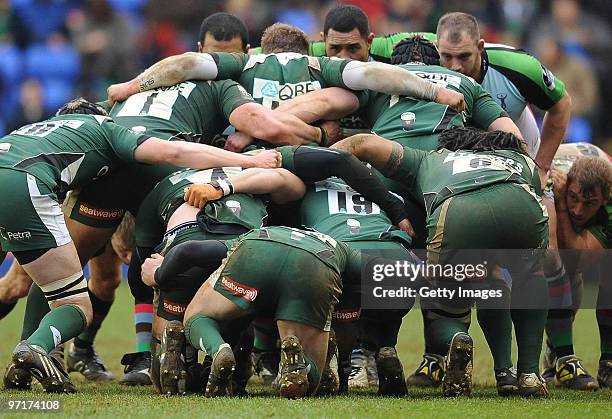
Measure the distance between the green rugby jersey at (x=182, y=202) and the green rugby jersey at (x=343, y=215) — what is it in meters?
0.32

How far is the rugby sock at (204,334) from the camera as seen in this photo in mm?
6086

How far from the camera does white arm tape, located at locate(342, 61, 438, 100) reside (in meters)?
7.90

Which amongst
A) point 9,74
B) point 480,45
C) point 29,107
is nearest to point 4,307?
point 480,45

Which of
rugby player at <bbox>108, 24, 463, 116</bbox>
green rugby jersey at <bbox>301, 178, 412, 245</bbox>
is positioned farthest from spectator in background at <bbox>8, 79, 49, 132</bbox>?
green rugby jersey at <bbox>301, 178, 412, 245</bbox>

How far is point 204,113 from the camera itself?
8.08m

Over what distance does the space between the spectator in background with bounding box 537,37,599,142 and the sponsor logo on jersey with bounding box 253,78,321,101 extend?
8.05 m

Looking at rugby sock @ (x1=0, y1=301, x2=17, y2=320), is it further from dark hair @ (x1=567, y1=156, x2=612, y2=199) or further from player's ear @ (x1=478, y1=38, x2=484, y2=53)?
dark hair @ (x1=567, y1=156, x2=612, y2=199)

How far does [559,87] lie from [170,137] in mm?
3175

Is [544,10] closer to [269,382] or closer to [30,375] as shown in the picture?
[269,382]

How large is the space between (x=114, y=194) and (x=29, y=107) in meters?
8.98

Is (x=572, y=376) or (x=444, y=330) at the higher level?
(x=444, y=330)

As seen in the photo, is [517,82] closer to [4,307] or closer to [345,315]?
[345,315]

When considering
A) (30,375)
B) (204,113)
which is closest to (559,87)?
(204,113)

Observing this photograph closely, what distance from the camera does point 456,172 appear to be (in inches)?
274
